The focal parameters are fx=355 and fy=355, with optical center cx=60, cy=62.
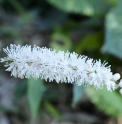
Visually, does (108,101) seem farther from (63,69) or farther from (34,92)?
(63,69)

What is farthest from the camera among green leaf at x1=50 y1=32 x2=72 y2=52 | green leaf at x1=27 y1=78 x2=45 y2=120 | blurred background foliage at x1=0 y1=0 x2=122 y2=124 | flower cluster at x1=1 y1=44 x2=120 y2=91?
green leaf at x1=50 y1=32 x2=72 y2=52

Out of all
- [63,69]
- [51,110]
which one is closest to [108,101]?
[51,110]

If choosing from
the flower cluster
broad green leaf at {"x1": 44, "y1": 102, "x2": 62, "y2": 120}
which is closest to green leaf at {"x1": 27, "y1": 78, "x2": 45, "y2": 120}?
broad green leaf at {"x1": 44, "y1": 102, "x2": 62, "y2": 120}

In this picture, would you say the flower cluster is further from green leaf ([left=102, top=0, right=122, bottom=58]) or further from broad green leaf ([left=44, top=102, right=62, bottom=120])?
broad green leaf ([left=44, top=102, right=62, bottom=120])

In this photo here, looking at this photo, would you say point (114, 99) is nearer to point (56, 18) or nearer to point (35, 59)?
point (56, 18)

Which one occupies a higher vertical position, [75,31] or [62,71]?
[75,31]

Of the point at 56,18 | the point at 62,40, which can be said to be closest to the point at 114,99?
the point at 62,40
